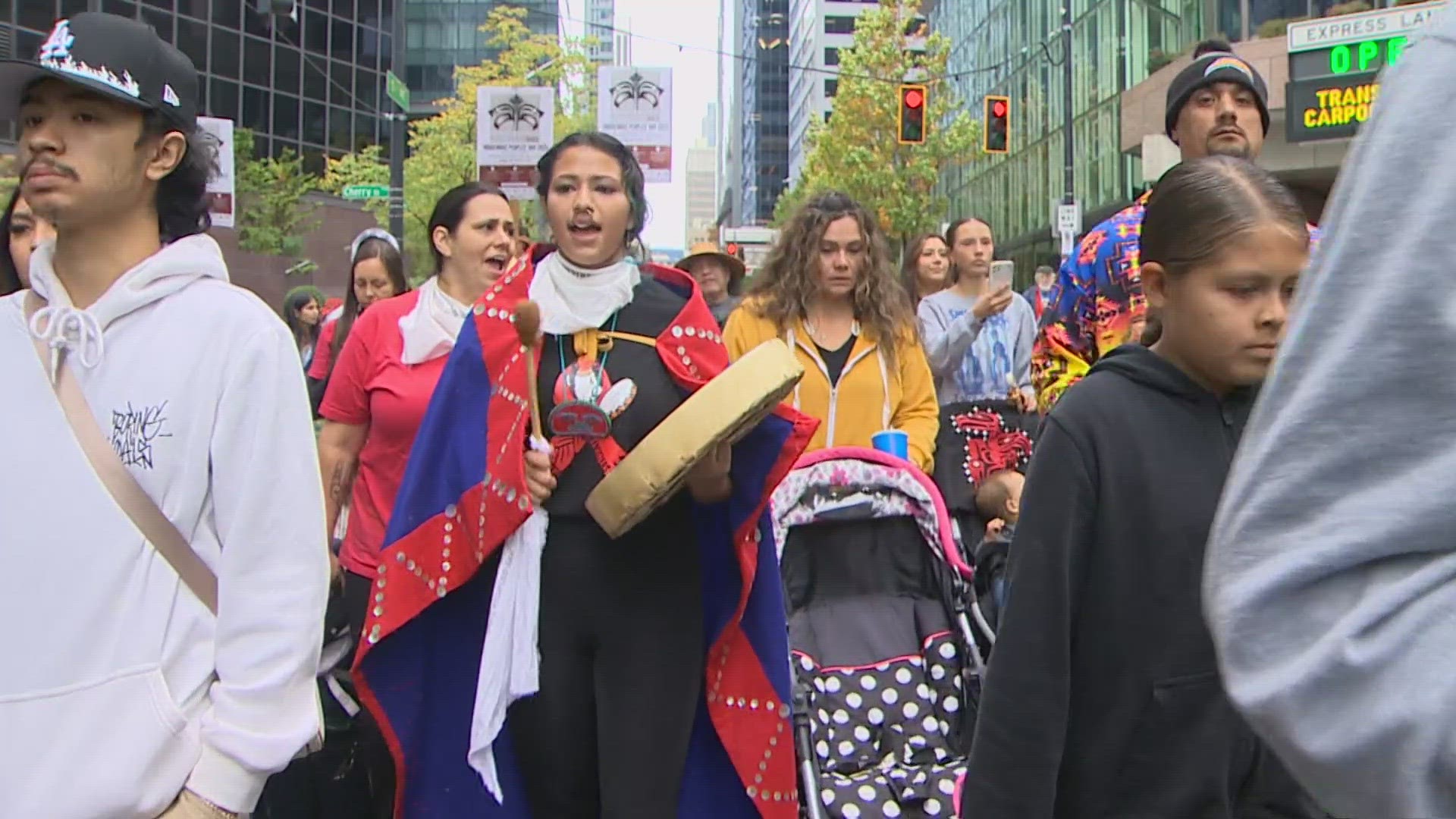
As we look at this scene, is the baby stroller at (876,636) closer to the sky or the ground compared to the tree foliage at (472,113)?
closer to the ground

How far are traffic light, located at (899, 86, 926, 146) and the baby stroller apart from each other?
57.5 ft

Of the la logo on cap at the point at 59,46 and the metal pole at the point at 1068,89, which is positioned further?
the metal pole at the point at 1068,89

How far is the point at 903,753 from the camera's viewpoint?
3.79 m

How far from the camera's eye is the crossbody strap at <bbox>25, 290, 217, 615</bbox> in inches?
77.7

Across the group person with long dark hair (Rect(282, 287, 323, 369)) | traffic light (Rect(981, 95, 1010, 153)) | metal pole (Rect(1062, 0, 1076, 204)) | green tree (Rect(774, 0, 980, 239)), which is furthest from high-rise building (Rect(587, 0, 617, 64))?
person with long dark hair (Rect(282, 287, 323, 369))

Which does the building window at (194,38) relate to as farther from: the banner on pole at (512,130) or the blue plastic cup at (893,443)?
the blue plastic cup at (893,443)

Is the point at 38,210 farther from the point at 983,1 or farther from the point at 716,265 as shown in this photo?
the point at 983,1

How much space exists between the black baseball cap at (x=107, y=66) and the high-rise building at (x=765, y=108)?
5275 inches

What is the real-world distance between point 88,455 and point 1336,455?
1.79m

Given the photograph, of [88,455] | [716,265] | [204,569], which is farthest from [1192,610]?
[716,265]

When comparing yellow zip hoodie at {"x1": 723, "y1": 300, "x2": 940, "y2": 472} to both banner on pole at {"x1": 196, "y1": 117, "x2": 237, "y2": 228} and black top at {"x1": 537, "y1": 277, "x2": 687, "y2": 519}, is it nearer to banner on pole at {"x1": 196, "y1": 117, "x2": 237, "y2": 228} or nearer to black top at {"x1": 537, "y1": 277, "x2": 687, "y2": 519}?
black top at {"x1": 537, "y1": 277, "x2": 687, "y2": 519}

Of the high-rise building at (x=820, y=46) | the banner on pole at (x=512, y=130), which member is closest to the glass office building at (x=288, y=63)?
the banner on pole at (x=512, y=130)

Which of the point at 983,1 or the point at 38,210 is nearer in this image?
the point at 38,210

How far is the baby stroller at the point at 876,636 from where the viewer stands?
3627 millimetres
